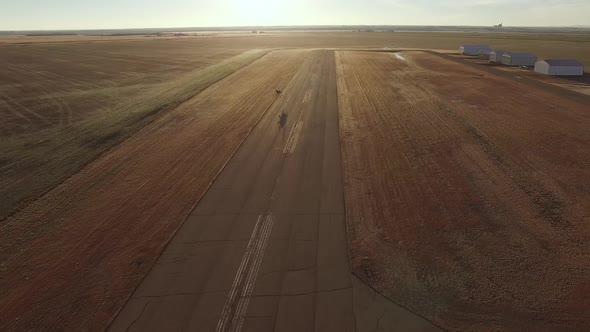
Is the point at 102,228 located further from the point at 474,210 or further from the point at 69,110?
the point at 69,110

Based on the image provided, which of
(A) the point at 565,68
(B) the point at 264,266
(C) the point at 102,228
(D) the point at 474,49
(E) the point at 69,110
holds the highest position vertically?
(D) the point at 474,49

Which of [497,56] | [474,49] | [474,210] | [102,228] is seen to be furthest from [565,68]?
[102,228]

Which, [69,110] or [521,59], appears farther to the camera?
[521,59]

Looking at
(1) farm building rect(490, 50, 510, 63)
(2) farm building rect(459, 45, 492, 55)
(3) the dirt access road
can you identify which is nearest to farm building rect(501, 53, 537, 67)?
(1) farm building rect(490, 50, 510, 63)

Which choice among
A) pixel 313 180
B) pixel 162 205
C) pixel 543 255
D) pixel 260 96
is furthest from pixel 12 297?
pixel 260 96

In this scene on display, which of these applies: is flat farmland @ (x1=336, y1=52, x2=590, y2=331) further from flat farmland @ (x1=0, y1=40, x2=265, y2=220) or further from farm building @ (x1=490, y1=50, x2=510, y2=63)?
farm building @ (x1=490, y1=50, x2=510, y2=63)

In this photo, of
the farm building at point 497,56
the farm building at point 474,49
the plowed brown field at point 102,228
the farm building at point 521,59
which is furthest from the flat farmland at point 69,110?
the farm building at point 474,49
